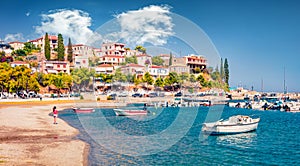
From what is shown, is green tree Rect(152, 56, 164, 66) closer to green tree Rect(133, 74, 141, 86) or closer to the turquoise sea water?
green tree Rect(133, 74, 141, 86)

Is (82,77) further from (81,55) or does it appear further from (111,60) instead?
(81,55)

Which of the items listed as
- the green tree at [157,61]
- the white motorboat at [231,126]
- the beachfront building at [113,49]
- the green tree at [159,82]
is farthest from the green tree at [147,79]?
the white motorboat at [231,126]

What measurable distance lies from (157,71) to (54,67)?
A: 1559 inches

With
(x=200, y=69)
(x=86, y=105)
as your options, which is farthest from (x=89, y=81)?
(x=200, y=69)

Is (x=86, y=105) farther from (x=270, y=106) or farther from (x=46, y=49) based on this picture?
(x=46, y=49)

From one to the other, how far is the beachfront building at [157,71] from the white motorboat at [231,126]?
80.8 metres

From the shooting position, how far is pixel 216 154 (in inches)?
906

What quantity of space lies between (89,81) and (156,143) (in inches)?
2965

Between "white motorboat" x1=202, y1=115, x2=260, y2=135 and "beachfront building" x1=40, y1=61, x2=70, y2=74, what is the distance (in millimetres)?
79830

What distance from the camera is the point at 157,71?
381ft

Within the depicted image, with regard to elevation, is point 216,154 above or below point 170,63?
below

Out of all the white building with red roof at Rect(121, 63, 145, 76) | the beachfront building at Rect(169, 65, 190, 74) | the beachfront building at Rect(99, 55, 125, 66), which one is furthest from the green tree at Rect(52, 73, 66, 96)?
the beachfront building at Rect(169, 65, 190, 74)

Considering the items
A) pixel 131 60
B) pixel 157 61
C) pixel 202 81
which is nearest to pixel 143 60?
pixel 131 60

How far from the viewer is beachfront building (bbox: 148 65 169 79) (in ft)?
375
